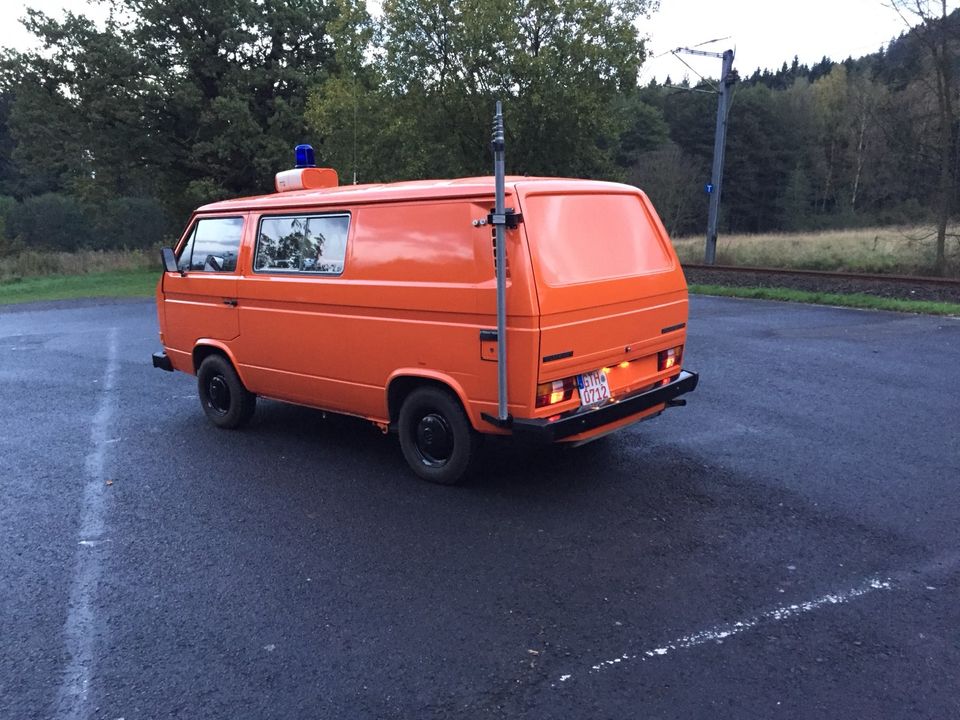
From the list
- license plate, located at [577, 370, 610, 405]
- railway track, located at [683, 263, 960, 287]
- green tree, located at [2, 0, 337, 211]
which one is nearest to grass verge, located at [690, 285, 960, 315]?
railway track, located at [683, 263, 960, 287]

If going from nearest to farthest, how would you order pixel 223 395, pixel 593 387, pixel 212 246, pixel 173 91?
pixel 593 387 < pixel 212 246 < pixel 223 395 < pixel 173 91

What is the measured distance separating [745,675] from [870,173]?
190 feet

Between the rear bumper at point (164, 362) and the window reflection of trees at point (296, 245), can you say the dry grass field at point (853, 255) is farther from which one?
the rear bumper at point (164, 362)

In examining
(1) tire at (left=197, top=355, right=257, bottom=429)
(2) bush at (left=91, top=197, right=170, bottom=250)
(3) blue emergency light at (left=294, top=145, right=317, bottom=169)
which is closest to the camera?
(1) tire at (left=197, top=355, right=257, bottom=429)

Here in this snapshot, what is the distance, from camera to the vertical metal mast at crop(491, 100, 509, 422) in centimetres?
430

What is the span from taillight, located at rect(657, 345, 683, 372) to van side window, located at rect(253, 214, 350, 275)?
2.41 meters

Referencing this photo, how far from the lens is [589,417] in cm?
470

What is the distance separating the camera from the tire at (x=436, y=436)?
4922mm

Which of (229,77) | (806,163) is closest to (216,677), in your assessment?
(229,77)

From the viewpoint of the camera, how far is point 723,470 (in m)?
5.33

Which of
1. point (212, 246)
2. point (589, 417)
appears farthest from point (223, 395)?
point (589, 417)

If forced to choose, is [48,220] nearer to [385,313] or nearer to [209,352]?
[209,352]

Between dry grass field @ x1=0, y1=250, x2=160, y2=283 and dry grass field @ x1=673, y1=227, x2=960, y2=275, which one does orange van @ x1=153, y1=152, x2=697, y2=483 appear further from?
dry grass field @ x1=0, y1=250, x2=160, y2=283

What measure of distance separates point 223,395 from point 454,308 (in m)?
3.01
